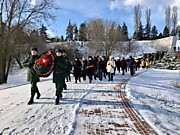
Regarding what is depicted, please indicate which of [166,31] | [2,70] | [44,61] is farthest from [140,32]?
[44,61]

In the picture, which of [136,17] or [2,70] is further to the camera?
[136,17]

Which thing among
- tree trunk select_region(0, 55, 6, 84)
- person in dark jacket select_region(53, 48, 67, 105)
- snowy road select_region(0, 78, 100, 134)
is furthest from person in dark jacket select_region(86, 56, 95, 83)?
tree trunk select_region(0, 55, 6, 84)

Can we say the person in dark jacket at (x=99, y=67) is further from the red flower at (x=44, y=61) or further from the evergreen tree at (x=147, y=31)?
the evergreen tree at (x=147, y=31)

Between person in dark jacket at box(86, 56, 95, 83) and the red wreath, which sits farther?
person in dark jacket at box(86, 56, 95, 83)

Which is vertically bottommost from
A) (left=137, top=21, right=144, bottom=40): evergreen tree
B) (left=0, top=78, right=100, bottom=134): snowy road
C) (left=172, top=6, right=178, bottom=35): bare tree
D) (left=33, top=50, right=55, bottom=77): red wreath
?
(left=0, top=78, right=100, bottom=134): snowy road

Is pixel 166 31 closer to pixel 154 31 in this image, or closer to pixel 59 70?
pixel 154 31

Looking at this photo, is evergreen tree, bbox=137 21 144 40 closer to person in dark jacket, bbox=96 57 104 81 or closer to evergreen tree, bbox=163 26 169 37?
evergreen tree, bbox=163 26 169 37

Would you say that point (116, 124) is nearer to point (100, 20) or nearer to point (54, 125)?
point (54, 125)

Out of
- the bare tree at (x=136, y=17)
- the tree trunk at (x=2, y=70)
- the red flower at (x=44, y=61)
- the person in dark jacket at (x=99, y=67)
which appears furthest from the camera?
the bare tree at (x=136, y=17)

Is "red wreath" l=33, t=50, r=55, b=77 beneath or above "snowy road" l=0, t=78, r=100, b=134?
above

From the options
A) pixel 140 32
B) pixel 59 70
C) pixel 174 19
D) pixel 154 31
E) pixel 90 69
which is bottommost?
pixel 90 69

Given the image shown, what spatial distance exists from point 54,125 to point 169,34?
101 meters

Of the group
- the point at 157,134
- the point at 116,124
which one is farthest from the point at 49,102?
the point at 157,134

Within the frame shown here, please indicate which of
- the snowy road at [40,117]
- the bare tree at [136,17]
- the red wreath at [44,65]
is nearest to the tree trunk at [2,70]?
the snowy road at [40,117]
